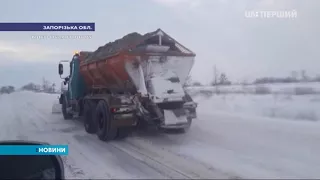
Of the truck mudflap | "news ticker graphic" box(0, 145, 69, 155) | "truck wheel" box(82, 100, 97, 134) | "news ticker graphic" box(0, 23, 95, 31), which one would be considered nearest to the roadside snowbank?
the truck mudflap

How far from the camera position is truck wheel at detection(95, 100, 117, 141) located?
5.76 m

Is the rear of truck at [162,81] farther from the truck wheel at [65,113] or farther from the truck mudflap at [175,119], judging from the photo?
the truck wheel at [65,113]

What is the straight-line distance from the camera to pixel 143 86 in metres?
5.66

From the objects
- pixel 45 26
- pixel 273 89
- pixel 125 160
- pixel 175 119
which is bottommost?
pixel 125 160

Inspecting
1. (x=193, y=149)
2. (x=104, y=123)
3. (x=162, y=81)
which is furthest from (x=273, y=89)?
→ (x=104, y=123)

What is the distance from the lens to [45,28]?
3211 millimetres

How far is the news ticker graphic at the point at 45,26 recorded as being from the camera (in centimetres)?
314

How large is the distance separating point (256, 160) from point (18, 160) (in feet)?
10.1

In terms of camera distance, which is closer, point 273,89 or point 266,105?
point 273,89

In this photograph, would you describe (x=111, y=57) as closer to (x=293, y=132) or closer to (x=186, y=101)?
(x=186, y=101)

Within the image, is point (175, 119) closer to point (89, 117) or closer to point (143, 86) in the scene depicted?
point (143, 86)

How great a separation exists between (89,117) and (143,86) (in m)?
1.96

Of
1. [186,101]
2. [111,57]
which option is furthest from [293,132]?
[111,57]

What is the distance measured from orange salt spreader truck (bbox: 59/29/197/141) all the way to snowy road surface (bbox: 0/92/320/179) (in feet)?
1.40
